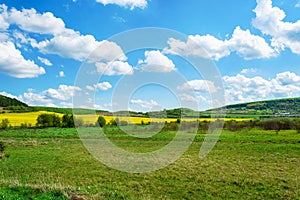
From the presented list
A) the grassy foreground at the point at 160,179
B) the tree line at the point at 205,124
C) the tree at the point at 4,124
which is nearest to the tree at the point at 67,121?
the tree line at the point at 205,124

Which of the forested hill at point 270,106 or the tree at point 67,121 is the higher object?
the forested hill at point 270,106

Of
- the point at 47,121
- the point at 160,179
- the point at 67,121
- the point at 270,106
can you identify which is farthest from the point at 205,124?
the point at 270,106

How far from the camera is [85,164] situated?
17.2 m

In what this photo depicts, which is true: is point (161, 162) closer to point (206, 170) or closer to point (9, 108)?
point (206, 170)

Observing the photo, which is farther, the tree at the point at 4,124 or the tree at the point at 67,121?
the tree at the point at 67,121

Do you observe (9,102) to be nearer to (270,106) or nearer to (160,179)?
(160,179)

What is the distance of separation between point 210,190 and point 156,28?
782 cm

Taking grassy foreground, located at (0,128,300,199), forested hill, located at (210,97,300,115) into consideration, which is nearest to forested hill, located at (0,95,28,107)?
grassy foreground, located at (0,128,300,199)

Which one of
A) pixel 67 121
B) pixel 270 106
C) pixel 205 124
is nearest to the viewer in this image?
pixel 205 124

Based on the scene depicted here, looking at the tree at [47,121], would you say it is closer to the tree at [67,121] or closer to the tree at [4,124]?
the tree at [67,121]

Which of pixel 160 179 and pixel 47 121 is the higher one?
pixel 47 121

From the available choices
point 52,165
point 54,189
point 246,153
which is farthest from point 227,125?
point 54,189

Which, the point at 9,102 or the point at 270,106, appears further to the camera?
the point at 270,106

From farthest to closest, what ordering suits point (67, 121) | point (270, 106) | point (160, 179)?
point (270, 106) < point (67, 121) < point (160, 179)
